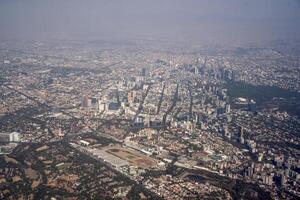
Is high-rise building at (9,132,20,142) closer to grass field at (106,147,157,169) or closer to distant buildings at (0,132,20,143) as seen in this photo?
distant buildings at (0,132,20,143)

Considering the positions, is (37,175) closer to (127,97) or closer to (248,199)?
(248,199)

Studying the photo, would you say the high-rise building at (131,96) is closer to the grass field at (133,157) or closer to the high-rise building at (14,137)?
the grass field at (133,157)

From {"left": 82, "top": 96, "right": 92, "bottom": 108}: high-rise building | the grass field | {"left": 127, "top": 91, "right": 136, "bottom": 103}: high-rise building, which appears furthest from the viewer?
{"left": 127, "top": 91, "right": 136, "bottom": 103}: high-rise building

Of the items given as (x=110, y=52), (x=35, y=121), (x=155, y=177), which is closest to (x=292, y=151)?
(x=155, y=177)

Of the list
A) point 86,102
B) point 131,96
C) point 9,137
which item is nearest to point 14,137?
point 9,137

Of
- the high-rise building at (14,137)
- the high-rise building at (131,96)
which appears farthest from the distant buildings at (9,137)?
the high-rise building at (131,96)

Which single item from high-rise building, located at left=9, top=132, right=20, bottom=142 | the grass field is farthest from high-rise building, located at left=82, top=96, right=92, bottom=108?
the grass field

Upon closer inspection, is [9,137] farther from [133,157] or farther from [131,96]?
[131,96]

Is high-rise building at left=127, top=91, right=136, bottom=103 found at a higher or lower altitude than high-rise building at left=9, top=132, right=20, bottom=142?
higher

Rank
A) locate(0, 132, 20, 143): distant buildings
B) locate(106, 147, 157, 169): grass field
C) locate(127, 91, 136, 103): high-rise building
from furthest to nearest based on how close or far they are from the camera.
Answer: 1. locate(127, 91, 136, 103): high-rise building
2. locate(0, 132, 20, 143): distant buildings
3. locate(106, 147, 157, 169): grass field

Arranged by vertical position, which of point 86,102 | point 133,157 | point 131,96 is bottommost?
point 133,157

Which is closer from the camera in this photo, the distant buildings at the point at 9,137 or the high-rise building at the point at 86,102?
the distant buildings at the point at 9,137

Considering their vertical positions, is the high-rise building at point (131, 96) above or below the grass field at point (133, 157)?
above
